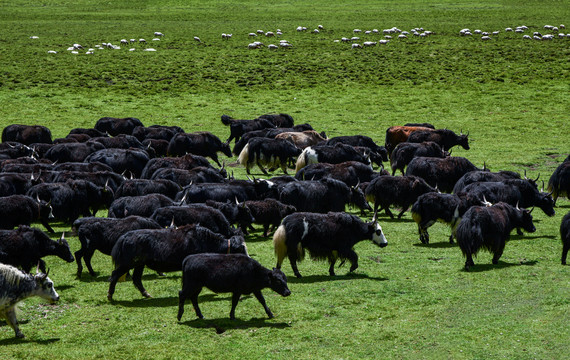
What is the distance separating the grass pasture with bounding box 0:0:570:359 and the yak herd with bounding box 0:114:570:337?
0.54 m

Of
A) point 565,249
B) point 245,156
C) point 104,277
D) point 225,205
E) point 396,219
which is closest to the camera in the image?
point 104,277

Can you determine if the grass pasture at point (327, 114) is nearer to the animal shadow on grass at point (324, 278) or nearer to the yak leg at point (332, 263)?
the animal shadow on grass at point (324, 278)

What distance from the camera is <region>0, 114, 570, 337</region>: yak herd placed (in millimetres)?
10945

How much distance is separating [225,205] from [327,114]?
22155mm

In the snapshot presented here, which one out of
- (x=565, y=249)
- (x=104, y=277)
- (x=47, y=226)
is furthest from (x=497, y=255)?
(x=47, y=226)

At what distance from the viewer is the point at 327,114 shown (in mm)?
36312

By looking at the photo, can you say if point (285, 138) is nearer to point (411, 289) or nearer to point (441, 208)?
point (441, 208)

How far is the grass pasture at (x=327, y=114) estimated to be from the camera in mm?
9508

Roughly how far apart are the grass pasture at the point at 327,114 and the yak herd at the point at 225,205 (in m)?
0.54

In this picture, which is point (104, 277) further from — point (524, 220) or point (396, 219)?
point (524, 220)

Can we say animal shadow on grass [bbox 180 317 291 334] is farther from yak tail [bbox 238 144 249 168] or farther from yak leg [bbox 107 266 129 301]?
yak tail [bbox 238 144 249 168]

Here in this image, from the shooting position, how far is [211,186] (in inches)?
632

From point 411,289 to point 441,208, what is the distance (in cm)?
361

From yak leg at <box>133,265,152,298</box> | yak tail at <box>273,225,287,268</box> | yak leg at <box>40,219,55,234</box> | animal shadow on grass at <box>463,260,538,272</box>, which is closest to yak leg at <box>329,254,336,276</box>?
yak tail at <box>273,225,287,268</box>
